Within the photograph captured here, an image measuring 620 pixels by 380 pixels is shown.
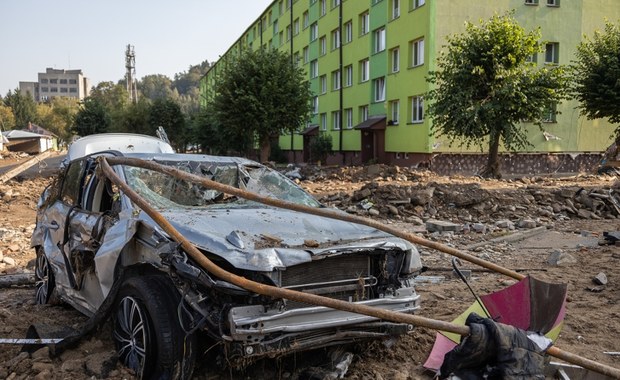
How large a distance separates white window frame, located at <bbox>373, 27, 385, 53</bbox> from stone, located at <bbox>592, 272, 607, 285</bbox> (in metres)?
26.6

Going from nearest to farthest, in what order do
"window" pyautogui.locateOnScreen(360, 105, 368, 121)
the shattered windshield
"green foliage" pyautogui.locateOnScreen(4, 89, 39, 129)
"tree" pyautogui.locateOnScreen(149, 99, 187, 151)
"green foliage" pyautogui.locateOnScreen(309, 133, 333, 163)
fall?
the shattered windshield
"window" pyautogui.locateOnScreen(360, 105, 368, 121)
"green foliage" pyautogui.locateOnScreen(309, 133, 333, 163)
"tree" pyautogui.locateOnScreen(149, 99, 187, 151)
"green foliage" pyautogui.locateOnScreen(4, 89, 39, 129)

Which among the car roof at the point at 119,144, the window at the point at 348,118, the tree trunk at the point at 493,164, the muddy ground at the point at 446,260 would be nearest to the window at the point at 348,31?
the window at the point at 348,118

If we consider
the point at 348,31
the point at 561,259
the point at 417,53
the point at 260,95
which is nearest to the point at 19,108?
the point at 348,31

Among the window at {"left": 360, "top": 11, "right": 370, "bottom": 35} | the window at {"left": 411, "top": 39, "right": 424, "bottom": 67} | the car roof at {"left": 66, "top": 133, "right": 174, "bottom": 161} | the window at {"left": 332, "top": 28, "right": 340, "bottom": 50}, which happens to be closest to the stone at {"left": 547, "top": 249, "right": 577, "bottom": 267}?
the car roof at {"left": 66, "top": 133, "right": 174, "bottom": 161}

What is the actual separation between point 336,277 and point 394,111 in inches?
1095

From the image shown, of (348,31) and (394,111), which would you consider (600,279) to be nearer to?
(394,111)

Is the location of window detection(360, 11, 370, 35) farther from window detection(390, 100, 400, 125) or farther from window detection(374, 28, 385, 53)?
window detection(390, 100, 400, 125)

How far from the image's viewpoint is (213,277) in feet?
10.8

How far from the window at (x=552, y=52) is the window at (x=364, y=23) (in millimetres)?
10907

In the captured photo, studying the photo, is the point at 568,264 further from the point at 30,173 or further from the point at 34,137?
the point at 34,137

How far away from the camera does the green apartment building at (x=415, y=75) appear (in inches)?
1039

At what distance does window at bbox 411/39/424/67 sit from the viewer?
2754cm

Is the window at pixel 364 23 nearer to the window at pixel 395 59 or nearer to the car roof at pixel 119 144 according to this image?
the window at pixel 395 59

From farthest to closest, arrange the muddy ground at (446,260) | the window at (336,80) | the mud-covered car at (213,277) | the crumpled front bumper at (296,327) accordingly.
Result: the window at (336,80)
the muddy ground at (446,260)
the mud-covered car at (213,277)
the crumpled front bumper at (296,327)
